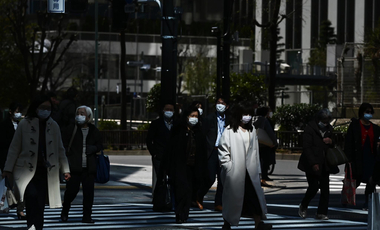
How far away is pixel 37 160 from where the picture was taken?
29.0 feet

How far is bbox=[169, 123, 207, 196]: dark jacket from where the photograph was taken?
34.3 feet

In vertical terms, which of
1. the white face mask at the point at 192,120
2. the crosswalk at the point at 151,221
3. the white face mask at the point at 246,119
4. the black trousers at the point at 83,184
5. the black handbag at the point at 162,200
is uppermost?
the white face mask at the point at 246,119

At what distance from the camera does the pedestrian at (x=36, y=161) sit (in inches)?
345

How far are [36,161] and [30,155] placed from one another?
100mm

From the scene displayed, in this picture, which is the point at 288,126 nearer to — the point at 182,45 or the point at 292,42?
the point at 182,45

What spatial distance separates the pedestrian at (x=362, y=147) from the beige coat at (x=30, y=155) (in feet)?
17.0

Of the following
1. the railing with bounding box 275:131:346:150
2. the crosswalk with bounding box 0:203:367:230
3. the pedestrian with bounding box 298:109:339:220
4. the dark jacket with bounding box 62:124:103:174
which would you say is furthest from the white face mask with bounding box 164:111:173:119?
the railing with bounding box 275:131:346:150

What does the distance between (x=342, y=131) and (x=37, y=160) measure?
20998 mm

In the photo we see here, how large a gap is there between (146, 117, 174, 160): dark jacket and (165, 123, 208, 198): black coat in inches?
39.5

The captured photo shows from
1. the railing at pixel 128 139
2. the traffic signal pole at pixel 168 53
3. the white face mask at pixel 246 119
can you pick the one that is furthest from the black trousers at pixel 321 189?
the railing at pixel 128 139

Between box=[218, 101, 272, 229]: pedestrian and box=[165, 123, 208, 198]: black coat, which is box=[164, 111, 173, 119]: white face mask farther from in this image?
box=[218, 101, 272, 229]: pedestrian

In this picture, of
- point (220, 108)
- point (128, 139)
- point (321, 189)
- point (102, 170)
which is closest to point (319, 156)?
point (321, 189)

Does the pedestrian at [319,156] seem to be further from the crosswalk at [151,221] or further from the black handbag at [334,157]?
the crosswalk at [151,221]

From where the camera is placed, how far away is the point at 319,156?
1082cm
